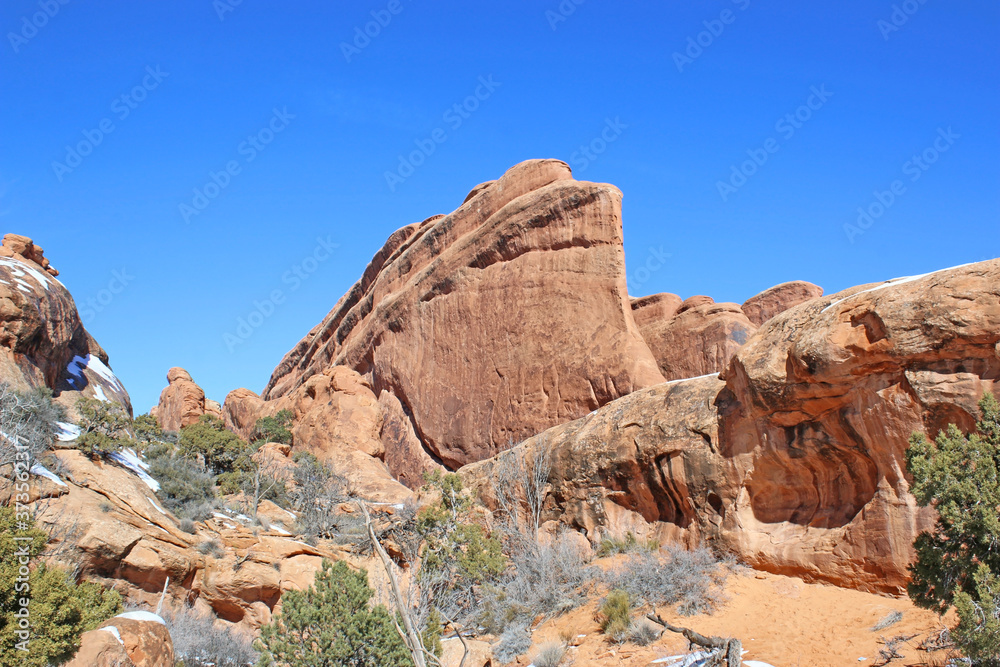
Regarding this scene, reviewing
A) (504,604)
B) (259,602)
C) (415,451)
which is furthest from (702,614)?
(415,451)

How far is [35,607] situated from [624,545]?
42.7 ft

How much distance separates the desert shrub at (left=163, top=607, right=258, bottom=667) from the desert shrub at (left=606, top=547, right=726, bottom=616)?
7.92m

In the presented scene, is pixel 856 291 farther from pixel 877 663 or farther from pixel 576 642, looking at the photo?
pixel 576 642

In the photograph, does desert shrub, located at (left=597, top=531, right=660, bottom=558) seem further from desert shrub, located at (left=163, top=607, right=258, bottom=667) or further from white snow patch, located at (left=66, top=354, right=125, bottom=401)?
white snow patch, located at (left=66, top=354, right=125, bottom=401)

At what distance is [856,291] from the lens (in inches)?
558

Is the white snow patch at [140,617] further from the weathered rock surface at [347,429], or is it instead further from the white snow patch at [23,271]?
the white snow patch at [23,271]

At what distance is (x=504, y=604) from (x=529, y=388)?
1102cm

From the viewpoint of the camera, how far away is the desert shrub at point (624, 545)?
16.5 m

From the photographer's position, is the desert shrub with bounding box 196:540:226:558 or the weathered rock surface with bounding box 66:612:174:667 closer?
the weathered rock surface with bounding box 66:612:174:667

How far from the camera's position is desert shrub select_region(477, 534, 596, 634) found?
15.7m

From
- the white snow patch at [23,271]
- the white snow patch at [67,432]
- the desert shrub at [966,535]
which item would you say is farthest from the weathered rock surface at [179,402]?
the desert shrub at [966,535]

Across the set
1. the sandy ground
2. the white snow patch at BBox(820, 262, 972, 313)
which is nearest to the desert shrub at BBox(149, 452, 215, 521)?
the sandy ground

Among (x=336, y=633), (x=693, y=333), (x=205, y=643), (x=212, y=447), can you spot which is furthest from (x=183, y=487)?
(x=693, y=333)

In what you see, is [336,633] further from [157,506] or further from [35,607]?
[157,506]
